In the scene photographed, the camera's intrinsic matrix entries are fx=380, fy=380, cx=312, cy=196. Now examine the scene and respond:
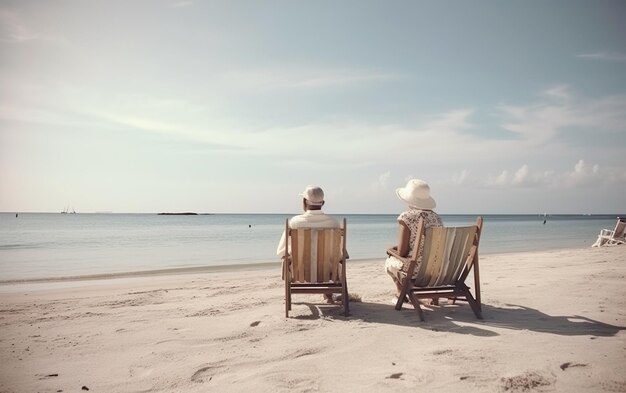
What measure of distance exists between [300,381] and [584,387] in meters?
2.13

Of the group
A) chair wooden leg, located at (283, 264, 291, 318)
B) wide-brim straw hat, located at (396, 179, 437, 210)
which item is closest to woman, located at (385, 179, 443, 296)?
wide-brim straw hat, located at (396, 179, 437, 210)

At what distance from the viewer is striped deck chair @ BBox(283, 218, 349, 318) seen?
5008mm

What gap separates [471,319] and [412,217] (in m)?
1.49

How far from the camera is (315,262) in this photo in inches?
202

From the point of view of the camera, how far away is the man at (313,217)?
210 inches

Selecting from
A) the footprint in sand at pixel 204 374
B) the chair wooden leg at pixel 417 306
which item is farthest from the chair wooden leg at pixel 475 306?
the footprint in sand at pixel 204 374

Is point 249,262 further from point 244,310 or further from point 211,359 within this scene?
point 211,359

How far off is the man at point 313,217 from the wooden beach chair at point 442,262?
1086 millimetres

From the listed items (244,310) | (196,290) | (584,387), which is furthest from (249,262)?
(584,387)

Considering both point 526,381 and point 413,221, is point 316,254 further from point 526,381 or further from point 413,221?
point 526,381

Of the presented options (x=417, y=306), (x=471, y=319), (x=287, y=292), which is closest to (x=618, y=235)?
(x=471, y=319)

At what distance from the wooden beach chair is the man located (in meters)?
1.09

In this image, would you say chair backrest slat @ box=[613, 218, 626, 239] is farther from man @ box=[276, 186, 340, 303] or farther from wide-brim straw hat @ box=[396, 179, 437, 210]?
man @ box=[276, 186, 340, 303]

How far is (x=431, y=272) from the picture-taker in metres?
4.92
